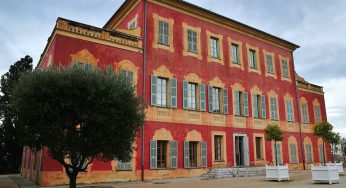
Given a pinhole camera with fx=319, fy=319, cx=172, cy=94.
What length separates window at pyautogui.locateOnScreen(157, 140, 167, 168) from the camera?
58.2 feet

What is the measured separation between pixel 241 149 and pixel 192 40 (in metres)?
8.30

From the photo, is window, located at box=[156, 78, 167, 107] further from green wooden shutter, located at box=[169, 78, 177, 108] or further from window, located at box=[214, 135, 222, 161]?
window, located at box=[214, 135, 222, 161]

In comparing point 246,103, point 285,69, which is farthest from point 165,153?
point 285,69

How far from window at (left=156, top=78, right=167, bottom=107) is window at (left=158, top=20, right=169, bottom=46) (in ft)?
7.64

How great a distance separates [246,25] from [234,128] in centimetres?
797

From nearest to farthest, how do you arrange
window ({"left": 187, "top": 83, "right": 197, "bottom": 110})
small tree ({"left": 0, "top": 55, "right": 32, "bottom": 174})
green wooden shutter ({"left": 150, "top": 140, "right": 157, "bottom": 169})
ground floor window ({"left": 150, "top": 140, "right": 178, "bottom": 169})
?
green wooden shutter ({"left": 150, "top": 140, "right": 157, "bottom": 169}) < ground floor window ({"left": 150, "top": 140, "right": 178, "bottom": 169}) < window ({"left": 187, "top": 83, "right": 197, "bottom": 110}) < small tree ({"left": 0, "top": 55, "right": 32, "bottom": 174})

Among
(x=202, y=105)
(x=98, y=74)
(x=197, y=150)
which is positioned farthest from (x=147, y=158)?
(x=98, y=74)

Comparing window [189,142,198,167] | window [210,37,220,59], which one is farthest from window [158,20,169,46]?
window [189,142,198,167]

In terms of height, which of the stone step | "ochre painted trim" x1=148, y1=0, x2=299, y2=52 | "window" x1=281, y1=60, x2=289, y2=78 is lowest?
the stone step

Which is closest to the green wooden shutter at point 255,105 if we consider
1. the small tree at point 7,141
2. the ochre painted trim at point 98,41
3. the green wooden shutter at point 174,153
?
the green wooden shutter at point 174,153

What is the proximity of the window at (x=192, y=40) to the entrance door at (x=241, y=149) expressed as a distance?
21.0 ft

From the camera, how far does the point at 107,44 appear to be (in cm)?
1669

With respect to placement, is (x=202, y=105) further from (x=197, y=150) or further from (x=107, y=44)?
(x=107, y=44)

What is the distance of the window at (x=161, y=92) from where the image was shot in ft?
60.1
